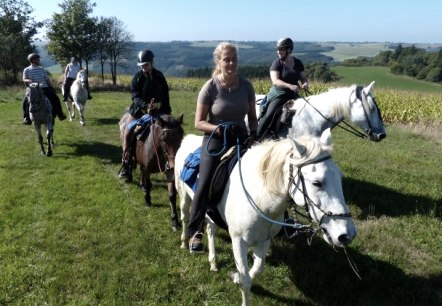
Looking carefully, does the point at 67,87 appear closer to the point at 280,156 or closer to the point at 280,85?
the point at 280,85

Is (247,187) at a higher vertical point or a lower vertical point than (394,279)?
higher

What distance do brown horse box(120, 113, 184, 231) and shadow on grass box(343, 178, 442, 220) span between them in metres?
3.39

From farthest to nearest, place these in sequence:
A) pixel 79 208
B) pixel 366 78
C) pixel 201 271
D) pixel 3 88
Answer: pixel 366 78 < pixel 3 88 < pixel 79 208 < pixel 201 271

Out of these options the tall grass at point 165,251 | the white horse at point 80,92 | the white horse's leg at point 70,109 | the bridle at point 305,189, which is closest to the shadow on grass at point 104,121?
the white horse at point 80,92

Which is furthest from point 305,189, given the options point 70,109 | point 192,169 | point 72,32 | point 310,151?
point 72,32

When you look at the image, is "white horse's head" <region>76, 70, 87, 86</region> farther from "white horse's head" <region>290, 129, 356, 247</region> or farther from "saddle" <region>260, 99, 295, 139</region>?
"white horse's head" <region>290, 129, 356, 247</region>

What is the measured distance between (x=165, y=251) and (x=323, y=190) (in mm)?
3277

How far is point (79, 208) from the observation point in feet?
23.1

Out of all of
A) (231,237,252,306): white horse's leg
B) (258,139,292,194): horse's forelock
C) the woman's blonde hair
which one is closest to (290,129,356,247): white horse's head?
(258,139,292,194): horse's forelock

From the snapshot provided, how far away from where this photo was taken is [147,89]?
718 cm

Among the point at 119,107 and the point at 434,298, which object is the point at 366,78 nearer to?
the point at 119,107

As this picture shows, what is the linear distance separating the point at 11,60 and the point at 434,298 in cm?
4049

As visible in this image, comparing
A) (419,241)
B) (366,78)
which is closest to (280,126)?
→ (419,241)

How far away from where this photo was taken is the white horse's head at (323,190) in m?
2.85
